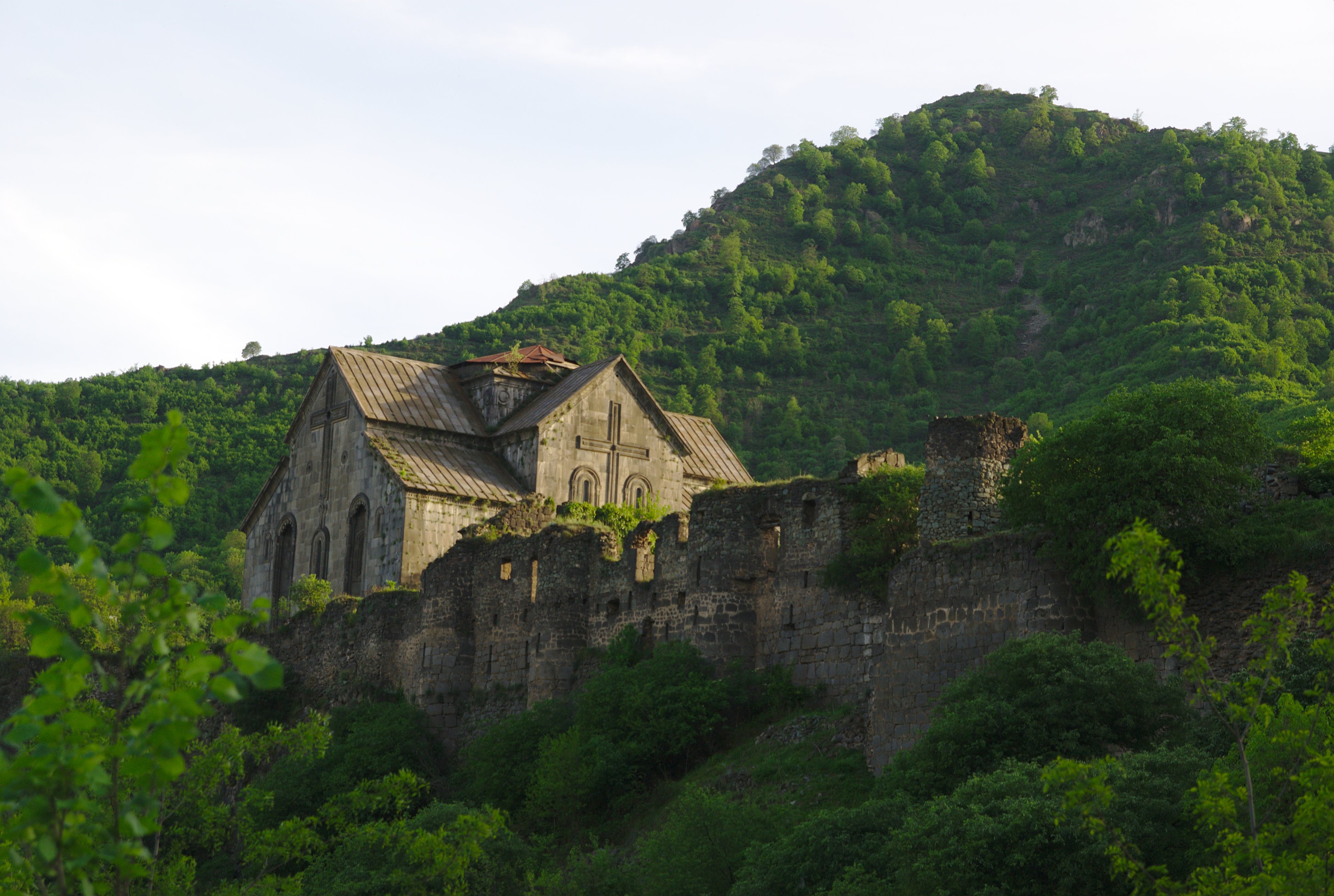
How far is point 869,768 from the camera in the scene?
23859 mm

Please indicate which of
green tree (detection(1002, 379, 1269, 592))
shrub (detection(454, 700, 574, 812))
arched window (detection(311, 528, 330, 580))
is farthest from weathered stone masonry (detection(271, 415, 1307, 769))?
arched window (detection(311, 528, 330, 580))

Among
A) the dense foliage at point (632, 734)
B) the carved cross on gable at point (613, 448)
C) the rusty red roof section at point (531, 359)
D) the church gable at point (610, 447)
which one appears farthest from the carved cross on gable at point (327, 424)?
the dense foliage at point (632, 734)

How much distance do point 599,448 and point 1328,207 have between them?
4867 cm

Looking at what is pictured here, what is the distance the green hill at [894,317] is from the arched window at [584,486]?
23486 mm

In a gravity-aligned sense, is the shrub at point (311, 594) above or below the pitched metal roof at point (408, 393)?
below

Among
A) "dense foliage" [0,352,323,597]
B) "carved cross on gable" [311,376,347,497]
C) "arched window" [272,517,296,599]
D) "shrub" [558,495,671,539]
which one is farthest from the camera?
"dense foliage" [0,352,323,597]

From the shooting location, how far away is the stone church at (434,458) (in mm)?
43531

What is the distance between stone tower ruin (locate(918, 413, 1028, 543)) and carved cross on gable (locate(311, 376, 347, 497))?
2424cm

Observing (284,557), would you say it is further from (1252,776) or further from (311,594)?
(1252,776)

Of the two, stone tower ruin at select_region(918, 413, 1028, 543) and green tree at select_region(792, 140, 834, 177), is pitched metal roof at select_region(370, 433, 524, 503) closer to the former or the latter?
stone tower ruin at select_region(918, 413, 1028, 543)

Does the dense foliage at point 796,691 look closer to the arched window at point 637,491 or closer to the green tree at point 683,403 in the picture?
the green tree at point 683,403

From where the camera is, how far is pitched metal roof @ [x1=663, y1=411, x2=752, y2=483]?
50.9 m

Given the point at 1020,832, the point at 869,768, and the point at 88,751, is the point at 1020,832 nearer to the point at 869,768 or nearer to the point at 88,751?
the point at 869,768

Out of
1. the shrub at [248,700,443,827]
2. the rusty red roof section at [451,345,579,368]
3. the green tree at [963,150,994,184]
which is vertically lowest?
the shrub at [248,700,443,827]
